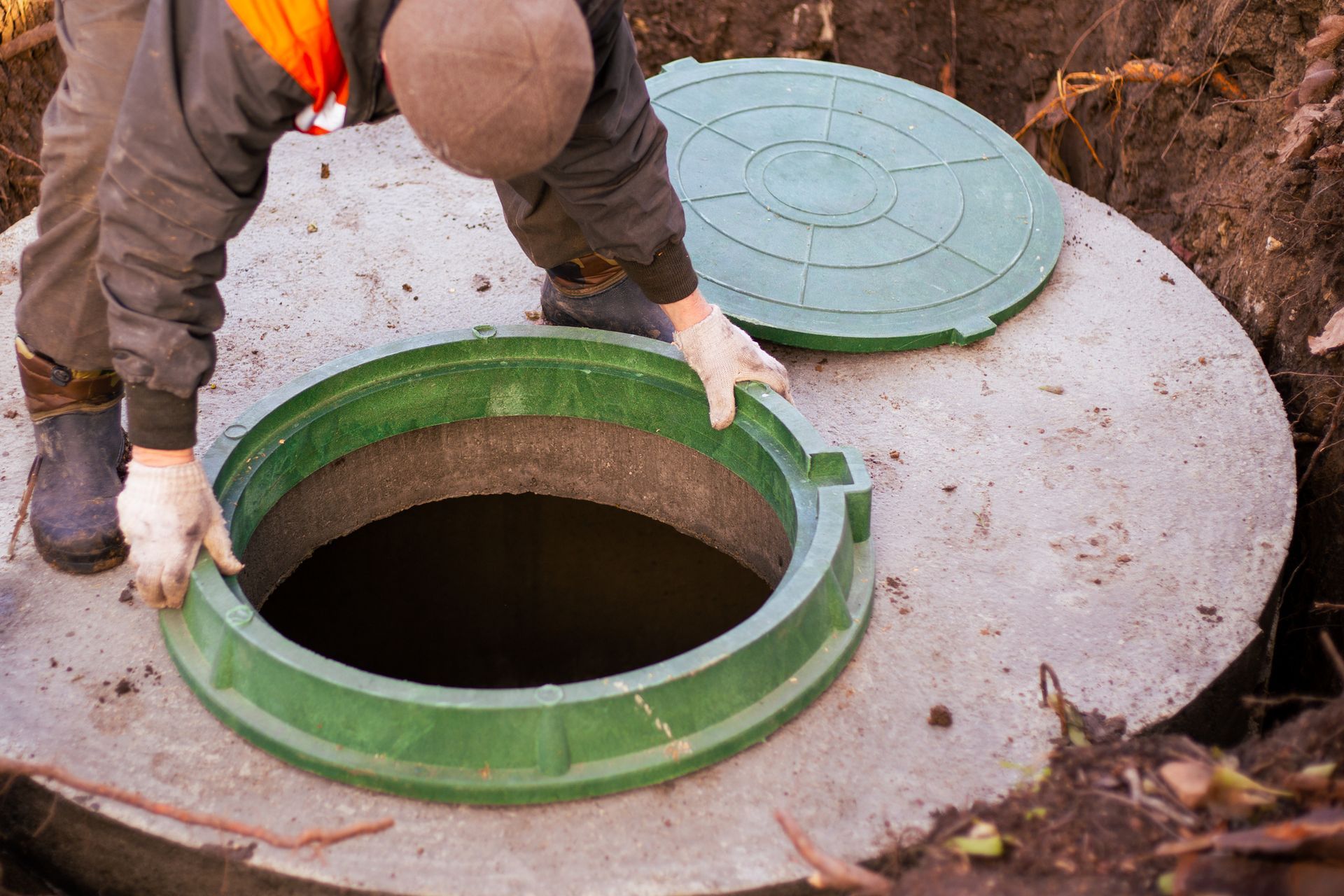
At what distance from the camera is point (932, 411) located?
253cm

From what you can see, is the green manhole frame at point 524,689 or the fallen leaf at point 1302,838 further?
the green manhole frame at point 524,689

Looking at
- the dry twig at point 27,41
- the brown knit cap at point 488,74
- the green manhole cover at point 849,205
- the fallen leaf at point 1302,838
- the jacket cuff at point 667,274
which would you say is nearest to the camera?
the fallen leaf at point 1302,838

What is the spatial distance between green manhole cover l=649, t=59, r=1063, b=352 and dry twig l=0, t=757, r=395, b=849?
1.40 meters

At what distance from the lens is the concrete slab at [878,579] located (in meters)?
1.70

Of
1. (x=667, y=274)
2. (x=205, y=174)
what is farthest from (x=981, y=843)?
(x=205, y=174)

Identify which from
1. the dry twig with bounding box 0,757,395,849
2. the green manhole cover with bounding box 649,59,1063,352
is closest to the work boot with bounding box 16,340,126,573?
the dry twig with bounding box 0,757,395,849

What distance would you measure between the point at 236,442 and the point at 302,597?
3.54ft

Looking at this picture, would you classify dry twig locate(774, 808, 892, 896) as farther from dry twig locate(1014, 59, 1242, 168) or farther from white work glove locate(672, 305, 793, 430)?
dry twig locate(1014, 59, 1242, 168)

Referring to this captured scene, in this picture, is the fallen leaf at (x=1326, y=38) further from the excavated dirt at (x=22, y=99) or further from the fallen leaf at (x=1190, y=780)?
the excavated dirt at (x=22, y=99)

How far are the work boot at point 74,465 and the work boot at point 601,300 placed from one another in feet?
3.01

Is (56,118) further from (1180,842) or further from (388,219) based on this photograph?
(1180,842)

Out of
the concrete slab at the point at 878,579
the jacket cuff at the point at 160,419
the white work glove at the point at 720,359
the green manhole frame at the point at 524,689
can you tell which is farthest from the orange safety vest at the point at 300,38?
the concrete slab at the point at 878,579

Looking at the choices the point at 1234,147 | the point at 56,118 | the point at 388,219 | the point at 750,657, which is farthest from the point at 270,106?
the point at 1234,147

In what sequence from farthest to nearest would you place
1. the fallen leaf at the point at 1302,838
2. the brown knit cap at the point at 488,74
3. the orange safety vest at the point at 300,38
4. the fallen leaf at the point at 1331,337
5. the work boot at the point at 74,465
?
the fallen leaf at the point at 1331,337, the work boot at the point at 74,465, the orange safety vest at the point at 300,38, the brown knit cap at the point at 488,74, the fallen leaf at the point at 1302,838
